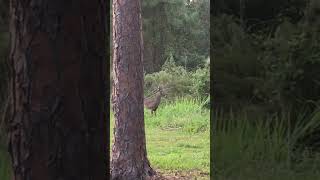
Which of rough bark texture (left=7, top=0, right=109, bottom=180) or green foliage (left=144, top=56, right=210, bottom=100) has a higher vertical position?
rough bark texture (left=7, top=0, right=109, bottom=180)

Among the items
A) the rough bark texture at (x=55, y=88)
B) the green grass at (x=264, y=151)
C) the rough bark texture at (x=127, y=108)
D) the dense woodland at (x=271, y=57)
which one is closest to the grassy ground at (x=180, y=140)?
the rough bark texture at (x=127, y=108)

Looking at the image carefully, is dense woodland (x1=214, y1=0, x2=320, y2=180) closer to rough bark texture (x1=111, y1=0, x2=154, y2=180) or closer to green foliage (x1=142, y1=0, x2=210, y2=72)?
rough bark texture (x1=111, y1=0, x2=154, y2=180)

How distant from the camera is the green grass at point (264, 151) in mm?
3945

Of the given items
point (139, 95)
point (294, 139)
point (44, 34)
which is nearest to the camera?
point (44, 34)

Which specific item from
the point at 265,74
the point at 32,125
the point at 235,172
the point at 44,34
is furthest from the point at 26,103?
the point at 265,74

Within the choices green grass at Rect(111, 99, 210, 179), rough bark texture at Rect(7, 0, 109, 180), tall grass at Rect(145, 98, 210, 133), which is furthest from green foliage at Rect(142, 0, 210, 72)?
rough bark texture at Rect(7, 0, 109, 180)

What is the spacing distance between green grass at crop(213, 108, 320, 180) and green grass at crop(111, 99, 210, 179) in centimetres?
490

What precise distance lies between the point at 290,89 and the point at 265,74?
0.22m

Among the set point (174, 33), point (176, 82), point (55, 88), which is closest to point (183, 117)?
point (176, 82)

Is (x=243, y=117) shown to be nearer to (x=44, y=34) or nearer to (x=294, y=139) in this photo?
(x=294, y=139)

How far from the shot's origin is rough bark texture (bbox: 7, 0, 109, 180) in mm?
1773

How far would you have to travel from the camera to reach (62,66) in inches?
69.8

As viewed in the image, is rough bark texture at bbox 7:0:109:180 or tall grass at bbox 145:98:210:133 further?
tall grass at bbox 145:98:210:133

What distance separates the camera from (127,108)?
8.09 metres
